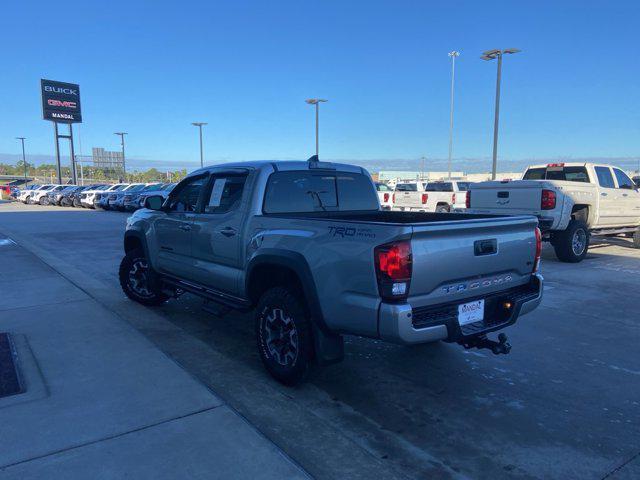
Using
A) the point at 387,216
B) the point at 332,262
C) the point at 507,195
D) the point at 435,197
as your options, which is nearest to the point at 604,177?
the point at 507,195

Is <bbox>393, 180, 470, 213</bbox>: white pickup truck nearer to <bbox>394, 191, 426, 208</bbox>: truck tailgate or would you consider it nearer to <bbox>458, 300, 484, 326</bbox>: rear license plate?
<bbox>394, 191, 426, 208</bbox>: truck tailgate

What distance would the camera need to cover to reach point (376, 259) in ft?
10.3

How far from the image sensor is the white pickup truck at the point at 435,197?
19.6 meters

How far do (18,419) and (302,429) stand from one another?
1975 mm

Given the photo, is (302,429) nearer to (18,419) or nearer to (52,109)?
(18,419)

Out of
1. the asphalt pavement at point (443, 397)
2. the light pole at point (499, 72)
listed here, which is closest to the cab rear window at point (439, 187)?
the light pole at point (499, 72)

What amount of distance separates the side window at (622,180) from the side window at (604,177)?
1.08 feet

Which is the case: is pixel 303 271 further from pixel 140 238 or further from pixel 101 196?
pixel 101 196

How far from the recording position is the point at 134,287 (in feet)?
21.5

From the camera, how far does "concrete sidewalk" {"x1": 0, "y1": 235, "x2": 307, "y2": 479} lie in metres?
2.81

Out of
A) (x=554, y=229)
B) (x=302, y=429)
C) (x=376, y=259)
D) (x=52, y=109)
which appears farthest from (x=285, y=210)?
(x=52, y=109)

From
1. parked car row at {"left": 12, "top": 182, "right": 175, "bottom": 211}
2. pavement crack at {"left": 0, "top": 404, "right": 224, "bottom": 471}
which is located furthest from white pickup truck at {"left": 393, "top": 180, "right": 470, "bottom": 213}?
pavement crack at {"left": 0, "top": 404, "right": 224, "bottom": 471}

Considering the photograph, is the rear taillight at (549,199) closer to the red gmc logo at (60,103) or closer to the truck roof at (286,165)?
the truck roof at (286,165)

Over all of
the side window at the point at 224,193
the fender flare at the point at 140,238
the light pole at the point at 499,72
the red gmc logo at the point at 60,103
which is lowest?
the fender flare at the point at 140,238
